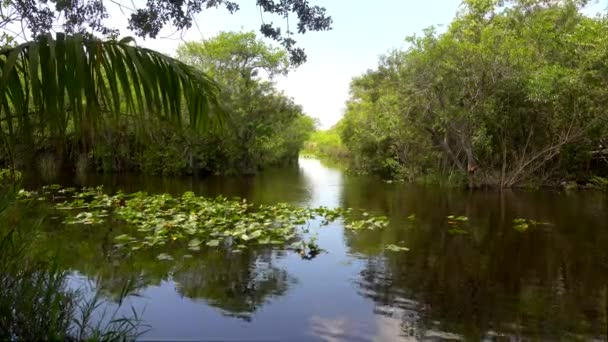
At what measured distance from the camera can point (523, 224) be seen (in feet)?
40.3

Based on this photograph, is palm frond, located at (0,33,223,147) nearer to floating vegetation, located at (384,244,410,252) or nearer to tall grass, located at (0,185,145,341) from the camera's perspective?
tall grass, located at (0,185,145,341)

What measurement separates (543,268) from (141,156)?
2650 cm

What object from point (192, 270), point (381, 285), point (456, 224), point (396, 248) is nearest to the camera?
point (381, 285)

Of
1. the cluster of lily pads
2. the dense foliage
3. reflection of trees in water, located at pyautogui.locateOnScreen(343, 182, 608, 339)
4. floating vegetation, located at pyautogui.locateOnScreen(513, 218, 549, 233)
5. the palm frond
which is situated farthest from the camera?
the dense foliage

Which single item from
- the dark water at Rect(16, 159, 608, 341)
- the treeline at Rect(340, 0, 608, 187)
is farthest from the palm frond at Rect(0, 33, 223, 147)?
the treeline at Rect(340, 0, 608, 187)

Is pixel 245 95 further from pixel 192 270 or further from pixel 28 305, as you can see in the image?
pixel 28 305

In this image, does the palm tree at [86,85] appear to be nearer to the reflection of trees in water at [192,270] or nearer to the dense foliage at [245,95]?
the reflection of trees in water at [192,270]

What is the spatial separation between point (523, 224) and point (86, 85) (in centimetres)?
1226

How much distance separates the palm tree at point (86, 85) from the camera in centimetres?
227

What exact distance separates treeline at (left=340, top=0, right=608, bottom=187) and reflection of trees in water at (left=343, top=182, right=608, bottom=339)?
7.35 m

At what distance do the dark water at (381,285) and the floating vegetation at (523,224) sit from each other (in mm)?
153

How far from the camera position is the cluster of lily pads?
9.61 metres

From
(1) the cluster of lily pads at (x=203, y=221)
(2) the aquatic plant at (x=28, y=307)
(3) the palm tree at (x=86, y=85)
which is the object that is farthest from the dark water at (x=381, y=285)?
(3) the palm tree at (x=86, y=85)

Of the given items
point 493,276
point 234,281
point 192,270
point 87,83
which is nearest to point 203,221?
point 192,270
